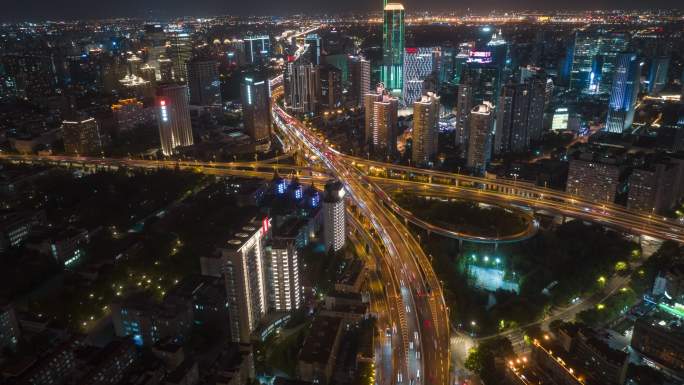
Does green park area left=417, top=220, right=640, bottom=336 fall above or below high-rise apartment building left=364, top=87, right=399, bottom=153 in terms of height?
below

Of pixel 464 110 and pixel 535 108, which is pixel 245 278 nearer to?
pixel 464 110

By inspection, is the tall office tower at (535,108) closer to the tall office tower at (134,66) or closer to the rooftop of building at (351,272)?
the rooftop of building at (351,272)

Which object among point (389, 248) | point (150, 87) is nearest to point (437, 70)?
point (150, 87)

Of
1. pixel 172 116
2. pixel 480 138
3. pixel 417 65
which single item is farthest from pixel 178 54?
pixel 480 138

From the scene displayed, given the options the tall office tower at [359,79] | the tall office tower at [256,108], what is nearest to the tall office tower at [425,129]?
the tall office tower at [256,108]

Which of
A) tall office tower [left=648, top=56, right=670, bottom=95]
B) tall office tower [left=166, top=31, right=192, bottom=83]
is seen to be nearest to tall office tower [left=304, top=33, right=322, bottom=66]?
tall office tower [left=166, top=31, right=192, bottom=83]

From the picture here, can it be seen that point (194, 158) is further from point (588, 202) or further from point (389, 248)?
point (588, 202)

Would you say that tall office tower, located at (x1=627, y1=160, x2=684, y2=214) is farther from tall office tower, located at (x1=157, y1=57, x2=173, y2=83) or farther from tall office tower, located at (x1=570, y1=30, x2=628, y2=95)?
tall office tower, located at (x1=157, y1=57, x2=173, y2=83)
